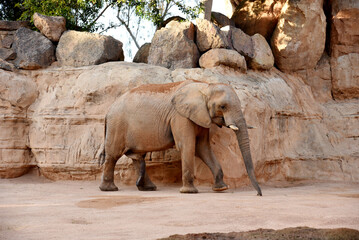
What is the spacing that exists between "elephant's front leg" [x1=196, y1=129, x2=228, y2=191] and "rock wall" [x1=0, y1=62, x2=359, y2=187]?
1.77ft

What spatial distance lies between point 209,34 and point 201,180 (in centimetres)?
346

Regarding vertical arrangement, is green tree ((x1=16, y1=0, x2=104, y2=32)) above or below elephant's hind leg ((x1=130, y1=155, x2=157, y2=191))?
above

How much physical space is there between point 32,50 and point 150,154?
159 inches

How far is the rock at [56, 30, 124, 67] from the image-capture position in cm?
1098

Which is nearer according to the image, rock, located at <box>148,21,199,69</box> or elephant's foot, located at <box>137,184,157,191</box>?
elephant's foot, located at <box>137,184,157,191</box>

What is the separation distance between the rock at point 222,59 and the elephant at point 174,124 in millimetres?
1780

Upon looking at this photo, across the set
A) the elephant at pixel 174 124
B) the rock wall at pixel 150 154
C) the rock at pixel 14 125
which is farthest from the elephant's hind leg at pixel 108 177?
the rock at pixel 14 125

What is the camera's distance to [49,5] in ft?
42.9

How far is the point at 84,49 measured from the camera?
1105cm

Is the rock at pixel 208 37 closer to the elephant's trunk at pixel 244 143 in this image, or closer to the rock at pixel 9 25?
the elephant's trunk at pixel 244 143

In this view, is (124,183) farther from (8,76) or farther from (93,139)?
(8,76)

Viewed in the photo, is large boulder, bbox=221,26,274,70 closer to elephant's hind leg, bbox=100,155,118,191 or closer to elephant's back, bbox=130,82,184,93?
elephant's back, bbox=130,82,184,93

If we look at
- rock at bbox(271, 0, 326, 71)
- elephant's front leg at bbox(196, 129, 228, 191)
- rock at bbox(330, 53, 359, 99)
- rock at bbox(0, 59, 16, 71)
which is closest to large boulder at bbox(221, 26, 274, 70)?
rock at bbox(271, 0, 326, 71)

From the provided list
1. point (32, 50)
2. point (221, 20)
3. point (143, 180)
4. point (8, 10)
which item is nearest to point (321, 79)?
point (221, 20)
